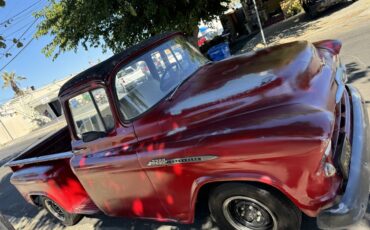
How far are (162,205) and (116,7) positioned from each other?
1187 cm

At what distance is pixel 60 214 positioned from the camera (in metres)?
5.54

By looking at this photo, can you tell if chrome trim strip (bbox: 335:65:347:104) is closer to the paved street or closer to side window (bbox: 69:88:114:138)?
the paved street

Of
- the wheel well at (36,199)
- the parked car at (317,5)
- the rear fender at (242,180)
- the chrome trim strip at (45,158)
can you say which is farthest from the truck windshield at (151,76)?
the parked car at (317,5)

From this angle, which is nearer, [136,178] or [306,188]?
[306,188]

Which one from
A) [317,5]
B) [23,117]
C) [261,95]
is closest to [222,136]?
[261,95]

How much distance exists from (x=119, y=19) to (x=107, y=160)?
39.9 ft

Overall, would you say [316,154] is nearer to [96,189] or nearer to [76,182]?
[96,189]

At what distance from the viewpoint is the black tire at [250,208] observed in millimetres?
2799

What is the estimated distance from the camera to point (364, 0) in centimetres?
1473

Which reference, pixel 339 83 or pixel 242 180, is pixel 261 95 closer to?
pixel 242 180

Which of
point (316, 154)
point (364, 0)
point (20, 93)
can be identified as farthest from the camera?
point (20, 93)

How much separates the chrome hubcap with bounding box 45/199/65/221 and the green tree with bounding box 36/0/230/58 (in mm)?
9049

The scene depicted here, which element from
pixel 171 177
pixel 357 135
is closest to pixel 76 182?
pixel 171 177

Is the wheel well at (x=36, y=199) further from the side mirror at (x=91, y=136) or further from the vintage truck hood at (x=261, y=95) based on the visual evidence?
the vintage truck hood at (x=261, y=95)
